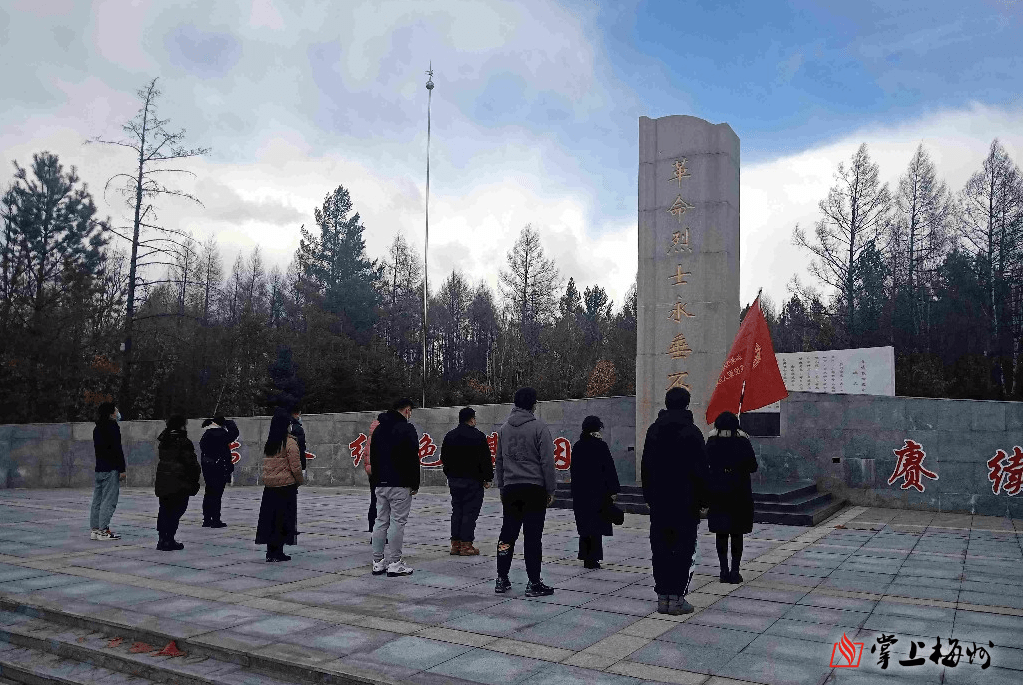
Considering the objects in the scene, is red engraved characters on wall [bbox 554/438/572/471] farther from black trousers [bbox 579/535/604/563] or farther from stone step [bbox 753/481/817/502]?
black trousers [bbox 579/535/604/563]

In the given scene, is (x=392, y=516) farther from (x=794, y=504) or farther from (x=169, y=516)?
(x=794, y=504)

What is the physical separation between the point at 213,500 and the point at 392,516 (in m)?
4.93

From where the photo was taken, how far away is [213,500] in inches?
459

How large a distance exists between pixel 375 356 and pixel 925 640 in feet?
112

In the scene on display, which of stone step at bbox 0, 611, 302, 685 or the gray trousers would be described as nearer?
stone step at bbox 0, 611, 302, 685

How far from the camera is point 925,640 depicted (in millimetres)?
5574

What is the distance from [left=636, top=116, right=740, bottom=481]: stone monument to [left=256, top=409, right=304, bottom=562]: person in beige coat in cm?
822

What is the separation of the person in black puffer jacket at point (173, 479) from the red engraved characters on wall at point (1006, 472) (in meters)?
13.2

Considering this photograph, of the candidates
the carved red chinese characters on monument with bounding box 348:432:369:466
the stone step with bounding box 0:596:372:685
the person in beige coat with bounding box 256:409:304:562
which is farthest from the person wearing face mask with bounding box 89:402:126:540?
the carved red chinese characters on monument with bounding box 348:432:369:466

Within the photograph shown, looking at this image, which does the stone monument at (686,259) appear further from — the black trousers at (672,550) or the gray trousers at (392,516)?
the black trousers at (672,550)

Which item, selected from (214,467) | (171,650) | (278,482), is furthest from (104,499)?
(171,650)

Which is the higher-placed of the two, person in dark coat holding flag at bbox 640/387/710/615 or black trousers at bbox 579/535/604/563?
person in dark coat holding flag at bbox 640/387/710/615

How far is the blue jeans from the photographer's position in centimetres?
1008

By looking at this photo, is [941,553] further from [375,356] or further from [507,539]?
[375,356]
